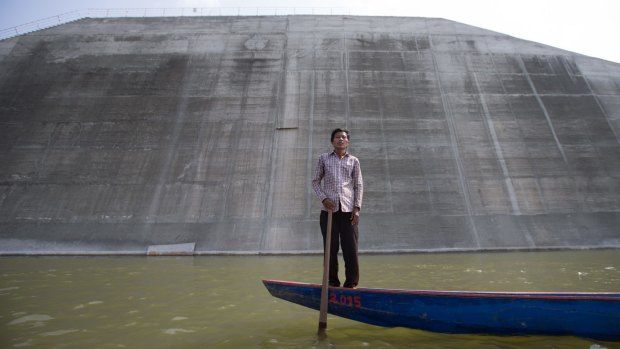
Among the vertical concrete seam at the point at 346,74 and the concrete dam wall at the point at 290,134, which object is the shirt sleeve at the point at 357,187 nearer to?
the concrete dam wall at the point at 290,134

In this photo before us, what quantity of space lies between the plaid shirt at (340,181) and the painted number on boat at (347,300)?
2.86ft

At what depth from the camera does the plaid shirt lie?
3982 millimetres

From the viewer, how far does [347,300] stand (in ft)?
11.5

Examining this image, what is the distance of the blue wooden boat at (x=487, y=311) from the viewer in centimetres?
304

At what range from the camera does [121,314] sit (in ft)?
13.5

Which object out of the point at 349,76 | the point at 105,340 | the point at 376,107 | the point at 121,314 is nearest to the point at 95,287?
the point at 121,314

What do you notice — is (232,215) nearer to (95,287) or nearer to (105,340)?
(95,287)

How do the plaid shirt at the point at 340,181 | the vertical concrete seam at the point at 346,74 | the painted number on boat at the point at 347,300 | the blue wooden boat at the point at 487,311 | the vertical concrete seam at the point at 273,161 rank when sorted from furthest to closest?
the vertical concrete seam at the point at 346,74
the vertical concrete seam at the point at 273,161
the plaid shirt at the point at 340,181
the painted number on boat at the point at 347,300
the blue wooden boat at the point at 487,311

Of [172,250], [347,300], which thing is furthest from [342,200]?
[172,250]

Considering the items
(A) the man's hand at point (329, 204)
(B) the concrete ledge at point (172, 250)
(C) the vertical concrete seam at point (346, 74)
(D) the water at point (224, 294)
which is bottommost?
(D) the water at point (224, 294)

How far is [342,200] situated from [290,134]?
956cm

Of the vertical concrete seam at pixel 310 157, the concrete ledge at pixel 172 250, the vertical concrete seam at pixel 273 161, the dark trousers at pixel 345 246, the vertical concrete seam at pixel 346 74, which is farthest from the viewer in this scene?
the vertical concrete seam at pixel 346 74

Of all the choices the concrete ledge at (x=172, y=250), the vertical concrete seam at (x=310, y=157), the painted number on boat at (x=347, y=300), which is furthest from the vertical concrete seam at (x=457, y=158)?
the painted number on boat at (x=347, y=300)

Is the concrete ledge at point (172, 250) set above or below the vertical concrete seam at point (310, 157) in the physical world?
below
